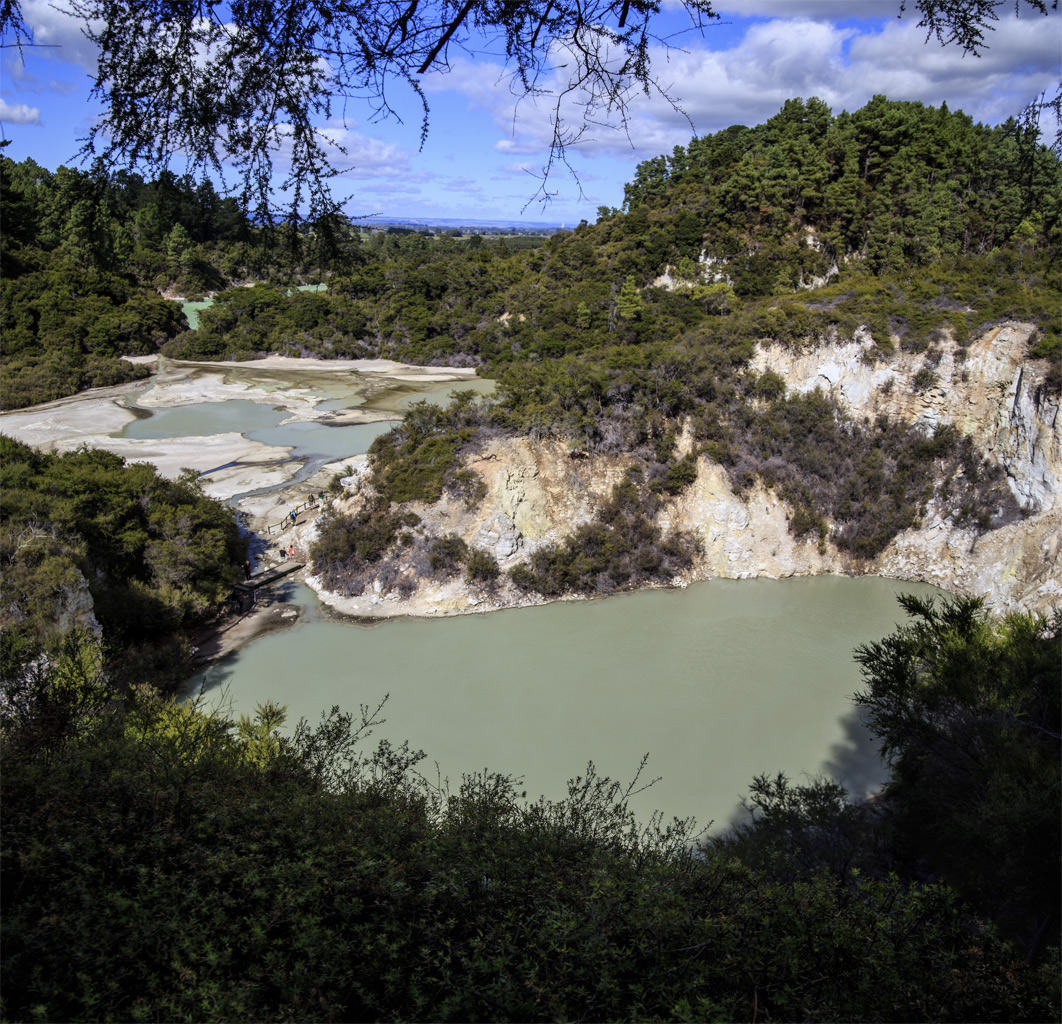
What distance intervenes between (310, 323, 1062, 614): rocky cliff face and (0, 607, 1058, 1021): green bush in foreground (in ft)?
34.2

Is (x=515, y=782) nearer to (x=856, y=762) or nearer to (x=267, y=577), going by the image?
(x=856, y=762)

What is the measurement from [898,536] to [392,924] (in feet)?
55.9

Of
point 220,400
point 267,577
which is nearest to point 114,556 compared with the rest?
point 267,577

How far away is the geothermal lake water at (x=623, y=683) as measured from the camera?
10828mm

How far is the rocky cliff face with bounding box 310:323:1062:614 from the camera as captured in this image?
52.5 feet

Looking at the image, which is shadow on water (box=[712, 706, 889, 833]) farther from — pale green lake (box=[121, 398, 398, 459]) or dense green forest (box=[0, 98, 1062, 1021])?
pale green lake (box=[121, 398, 398, 459])

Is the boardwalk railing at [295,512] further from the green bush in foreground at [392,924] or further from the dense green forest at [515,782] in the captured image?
the green bush in foreground at [392,924]

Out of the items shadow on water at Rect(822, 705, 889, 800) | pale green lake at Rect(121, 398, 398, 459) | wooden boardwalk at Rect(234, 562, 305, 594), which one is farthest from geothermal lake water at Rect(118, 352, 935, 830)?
pale green lake at Rect(121, 398, 398, 459)

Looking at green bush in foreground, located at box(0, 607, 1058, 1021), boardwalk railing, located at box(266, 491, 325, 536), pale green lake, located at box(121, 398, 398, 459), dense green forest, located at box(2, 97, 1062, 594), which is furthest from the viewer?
pale green lake, located at box(121, 398, 398, 459)

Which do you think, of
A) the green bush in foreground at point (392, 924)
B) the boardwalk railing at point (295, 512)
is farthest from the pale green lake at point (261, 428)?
the green bush in foreground at point (392, 924)

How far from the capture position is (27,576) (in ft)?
35.8

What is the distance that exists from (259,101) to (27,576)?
35.0 ft

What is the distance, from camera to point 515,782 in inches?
325

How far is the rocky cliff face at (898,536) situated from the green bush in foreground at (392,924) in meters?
10.4
